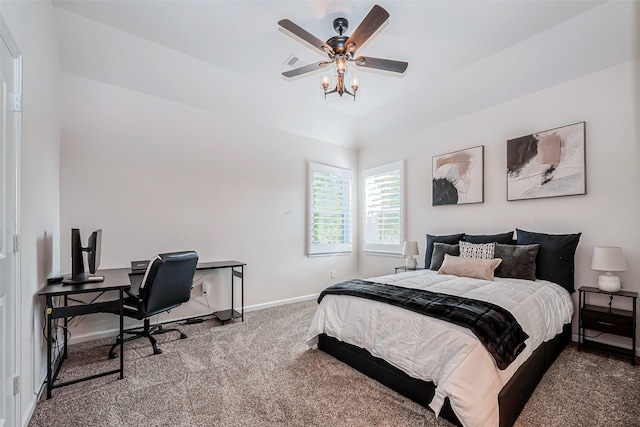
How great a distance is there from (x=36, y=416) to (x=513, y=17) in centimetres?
493

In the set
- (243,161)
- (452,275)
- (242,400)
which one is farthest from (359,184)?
(242,400)

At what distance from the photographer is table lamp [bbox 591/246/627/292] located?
8.61 ft

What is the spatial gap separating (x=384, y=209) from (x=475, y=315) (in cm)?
338

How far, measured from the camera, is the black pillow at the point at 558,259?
2.95 m

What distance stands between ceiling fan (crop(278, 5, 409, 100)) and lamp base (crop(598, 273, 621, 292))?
9.17 feet

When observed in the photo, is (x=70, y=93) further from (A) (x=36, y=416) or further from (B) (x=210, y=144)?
(A) (x=36, y=416)

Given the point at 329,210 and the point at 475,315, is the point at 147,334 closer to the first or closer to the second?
the point at 475,315

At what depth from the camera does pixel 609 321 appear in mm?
2645

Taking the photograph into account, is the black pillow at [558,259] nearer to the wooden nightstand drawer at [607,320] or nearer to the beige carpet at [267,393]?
the wooden nightstand drawer at [607,320]

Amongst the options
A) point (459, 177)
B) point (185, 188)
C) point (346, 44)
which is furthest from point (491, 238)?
point (185, 188)

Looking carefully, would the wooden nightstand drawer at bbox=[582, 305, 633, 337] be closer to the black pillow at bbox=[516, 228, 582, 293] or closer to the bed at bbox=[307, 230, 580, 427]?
the bed at bbox=[307, 230, 580, 427]

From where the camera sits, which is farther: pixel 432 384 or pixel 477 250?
pixel 477 250

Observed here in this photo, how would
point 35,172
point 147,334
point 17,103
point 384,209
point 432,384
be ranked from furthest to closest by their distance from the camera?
point 384,209
point 147,334
point 35,172
point 432,384
point 17,103

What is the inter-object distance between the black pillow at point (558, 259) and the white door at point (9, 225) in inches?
171
